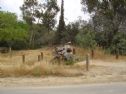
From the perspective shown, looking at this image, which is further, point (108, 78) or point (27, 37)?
point (27, 37)

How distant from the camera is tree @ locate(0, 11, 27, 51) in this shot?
55.0 metres

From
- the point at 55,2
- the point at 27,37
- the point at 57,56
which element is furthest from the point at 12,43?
the point at 57,56

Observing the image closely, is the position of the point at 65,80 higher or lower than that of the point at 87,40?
lower

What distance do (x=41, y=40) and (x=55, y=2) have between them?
5.77m

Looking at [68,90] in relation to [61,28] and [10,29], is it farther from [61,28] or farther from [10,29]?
[10,29]

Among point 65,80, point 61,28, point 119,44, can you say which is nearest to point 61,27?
point 61,28

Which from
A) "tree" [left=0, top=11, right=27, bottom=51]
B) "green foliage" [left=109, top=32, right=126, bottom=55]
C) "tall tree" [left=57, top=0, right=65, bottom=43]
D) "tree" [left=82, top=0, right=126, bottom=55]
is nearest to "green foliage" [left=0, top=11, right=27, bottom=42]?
"tree" [left=0, top=11, right=27, bottom=51]

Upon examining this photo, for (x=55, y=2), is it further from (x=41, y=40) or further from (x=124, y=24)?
→ (x=124, y=24)

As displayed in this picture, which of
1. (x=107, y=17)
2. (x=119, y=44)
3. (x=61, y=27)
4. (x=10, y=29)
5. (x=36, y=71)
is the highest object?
(x=107, y=17)

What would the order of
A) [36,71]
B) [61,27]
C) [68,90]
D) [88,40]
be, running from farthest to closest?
[61,27] → [88,40] → [36,71] → [68,90]

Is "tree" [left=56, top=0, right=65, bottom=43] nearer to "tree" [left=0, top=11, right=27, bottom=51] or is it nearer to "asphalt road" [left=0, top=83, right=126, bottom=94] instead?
"tree" [left=0, top=11, right=27, bottom=51]

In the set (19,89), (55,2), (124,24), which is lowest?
(19,89)

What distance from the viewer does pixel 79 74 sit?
1992cm

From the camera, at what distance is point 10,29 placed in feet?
188
